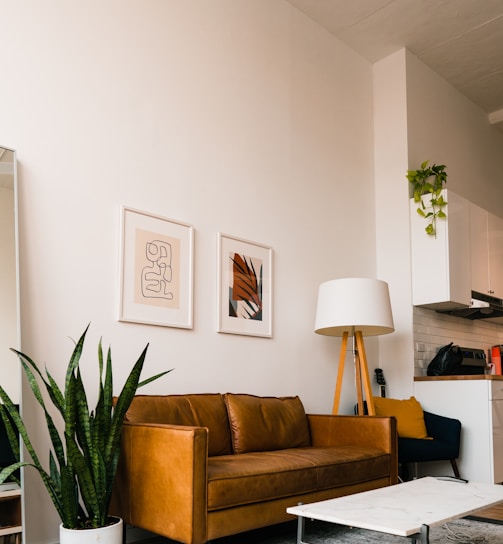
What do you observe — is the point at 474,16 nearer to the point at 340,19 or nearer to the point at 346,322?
the point at 340,19

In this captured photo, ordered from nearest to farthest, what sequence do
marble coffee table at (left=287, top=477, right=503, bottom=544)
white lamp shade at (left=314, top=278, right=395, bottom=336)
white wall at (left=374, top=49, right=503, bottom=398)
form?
marble coffee table at (left=287, top=477, right=503, bottom=544)
white lamp shade at (left=314, top=278, right=395, bottom=336)
white wall at (left=374, top=49, right=503, bottom=398)

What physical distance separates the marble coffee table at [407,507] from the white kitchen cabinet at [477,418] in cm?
160

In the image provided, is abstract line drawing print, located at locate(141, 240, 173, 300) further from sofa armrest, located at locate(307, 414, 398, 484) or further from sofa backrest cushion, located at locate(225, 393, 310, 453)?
sofa armrest, located at locate(307, 414, 398, 484)

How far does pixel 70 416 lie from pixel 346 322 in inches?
78.8

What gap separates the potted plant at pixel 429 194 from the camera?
4965 millimetres

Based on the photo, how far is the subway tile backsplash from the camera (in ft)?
16.6

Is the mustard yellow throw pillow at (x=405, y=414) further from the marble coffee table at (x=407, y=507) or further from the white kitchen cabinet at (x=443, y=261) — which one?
the marble coffee table at (x=407, y=507)

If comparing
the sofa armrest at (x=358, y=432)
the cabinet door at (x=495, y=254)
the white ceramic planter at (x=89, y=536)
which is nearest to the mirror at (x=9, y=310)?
the white ceramic planter at (x=89, y=536)

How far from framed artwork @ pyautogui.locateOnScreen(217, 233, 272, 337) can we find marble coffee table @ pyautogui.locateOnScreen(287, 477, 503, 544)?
1.50 m

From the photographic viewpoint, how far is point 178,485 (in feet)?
8.33

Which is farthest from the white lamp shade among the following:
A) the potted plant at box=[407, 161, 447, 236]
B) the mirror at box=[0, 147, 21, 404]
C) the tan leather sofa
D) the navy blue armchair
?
the mirror at box=[0, 147, 21, 404]

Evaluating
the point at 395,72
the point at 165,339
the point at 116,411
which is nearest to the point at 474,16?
the point at 395,72

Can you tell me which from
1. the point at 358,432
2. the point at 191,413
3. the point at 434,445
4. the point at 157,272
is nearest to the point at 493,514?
the point at 434,445

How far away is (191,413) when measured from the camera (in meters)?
3.26
